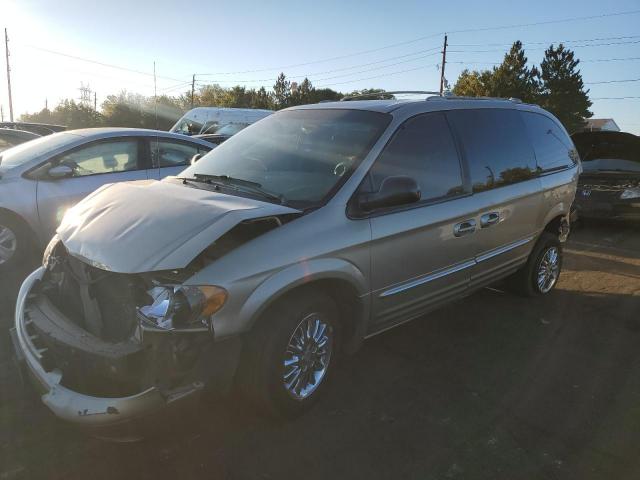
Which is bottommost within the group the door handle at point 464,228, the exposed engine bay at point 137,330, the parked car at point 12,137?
the exposed engine bay at point 137,330

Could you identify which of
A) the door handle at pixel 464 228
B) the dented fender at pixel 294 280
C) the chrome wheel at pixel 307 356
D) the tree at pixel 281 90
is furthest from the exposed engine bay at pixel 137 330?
the tree at pixel 281 90

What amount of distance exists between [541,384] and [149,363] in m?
2.65

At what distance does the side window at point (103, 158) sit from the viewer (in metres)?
5.52

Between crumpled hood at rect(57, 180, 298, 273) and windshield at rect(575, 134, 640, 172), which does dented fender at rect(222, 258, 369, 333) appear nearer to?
crumpled hood at rect(57, 180, 298, 273)

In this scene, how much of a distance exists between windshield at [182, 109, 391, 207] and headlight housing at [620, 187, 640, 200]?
6.24 metres

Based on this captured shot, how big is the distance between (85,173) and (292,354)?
4.00m

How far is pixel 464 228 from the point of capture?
3.72m

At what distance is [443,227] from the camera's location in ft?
11.6

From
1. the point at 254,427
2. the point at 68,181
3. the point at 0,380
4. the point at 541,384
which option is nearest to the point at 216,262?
the point at 254,427

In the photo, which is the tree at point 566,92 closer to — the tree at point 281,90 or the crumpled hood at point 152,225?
the tree at point 281,90

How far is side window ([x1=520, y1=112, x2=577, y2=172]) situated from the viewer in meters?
4.77

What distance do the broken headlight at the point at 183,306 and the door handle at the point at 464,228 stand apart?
1968 millimetres

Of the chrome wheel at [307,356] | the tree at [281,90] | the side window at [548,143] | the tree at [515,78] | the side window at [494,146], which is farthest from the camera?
the tree at [281,90]

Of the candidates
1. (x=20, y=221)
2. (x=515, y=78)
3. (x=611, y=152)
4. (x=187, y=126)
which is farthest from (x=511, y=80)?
(x=20, y=221)
